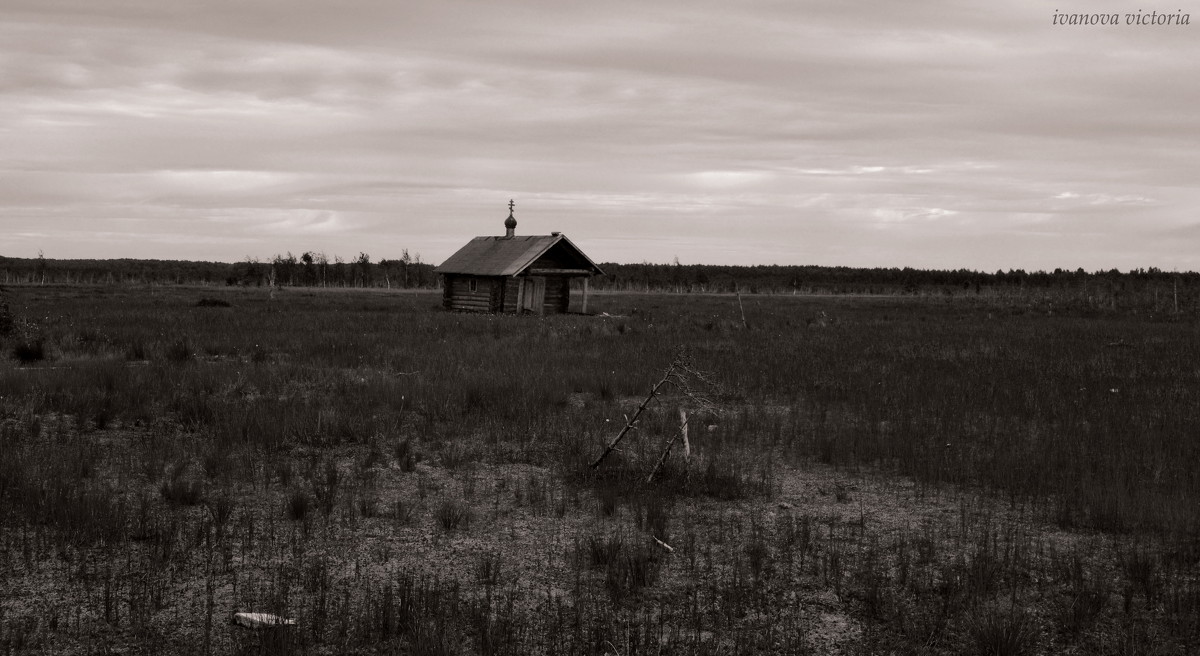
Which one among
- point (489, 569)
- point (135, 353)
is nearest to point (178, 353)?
point (135, 353)

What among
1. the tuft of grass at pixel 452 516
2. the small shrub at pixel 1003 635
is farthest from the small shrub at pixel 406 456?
the small shrub at pixel 1003 635

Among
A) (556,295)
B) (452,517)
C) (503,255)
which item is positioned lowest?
(452,517)

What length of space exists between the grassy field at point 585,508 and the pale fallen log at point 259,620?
2.6 inches

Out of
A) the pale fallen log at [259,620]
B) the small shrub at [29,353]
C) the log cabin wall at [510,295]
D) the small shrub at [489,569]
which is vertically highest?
the log cabin wall at [510,295]

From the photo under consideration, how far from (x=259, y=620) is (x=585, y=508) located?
12.8ft

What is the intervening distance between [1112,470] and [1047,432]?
91.9 inches

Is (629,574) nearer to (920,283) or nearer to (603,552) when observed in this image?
(603,552)

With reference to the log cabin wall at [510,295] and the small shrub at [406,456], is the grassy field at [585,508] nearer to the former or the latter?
the small shrub at [406,456]

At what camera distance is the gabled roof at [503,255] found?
40219 millimetres

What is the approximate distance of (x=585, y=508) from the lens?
378 inches

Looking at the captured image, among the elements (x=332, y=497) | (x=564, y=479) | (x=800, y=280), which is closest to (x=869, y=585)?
(x=564, y=479)

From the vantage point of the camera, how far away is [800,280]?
96188 mm

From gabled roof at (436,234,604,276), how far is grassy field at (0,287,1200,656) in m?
20.3

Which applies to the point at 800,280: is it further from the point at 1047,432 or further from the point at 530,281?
the point at 1047,432
